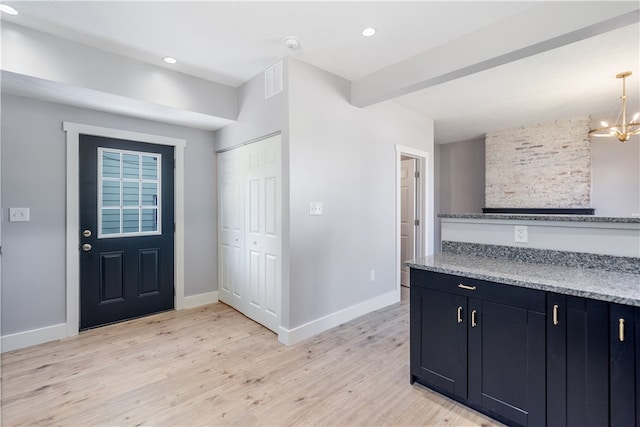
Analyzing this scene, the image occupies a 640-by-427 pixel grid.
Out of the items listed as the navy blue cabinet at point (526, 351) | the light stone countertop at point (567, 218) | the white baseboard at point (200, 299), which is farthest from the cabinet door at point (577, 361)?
the white baseboard at point (200, 299)

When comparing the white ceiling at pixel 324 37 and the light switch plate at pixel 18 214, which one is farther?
the light switch plate at pixel 18 214

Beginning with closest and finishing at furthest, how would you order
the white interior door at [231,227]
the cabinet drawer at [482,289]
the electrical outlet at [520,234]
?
the cabinet drawer at [482,289] < the electrical outlet at [520,234] < the white interior door at [231,227]

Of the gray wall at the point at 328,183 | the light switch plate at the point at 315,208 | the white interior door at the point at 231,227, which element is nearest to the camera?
the gray wall at the point at 328,183

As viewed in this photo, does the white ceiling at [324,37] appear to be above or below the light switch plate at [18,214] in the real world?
above

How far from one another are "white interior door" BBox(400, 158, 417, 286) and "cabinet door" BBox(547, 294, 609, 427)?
9.95ft

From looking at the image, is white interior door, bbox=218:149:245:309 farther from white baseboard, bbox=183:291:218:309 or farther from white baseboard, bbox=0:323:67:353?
white baseboard, bbox=0:323:67:353

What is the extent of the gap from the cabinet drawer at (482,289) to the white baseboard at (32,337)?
11.3ft

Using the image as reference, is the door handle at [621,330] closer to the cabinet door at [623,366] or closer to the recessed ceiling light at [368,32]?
the cabinet door at [623,366]

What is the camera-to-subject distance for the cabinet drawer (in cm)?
162

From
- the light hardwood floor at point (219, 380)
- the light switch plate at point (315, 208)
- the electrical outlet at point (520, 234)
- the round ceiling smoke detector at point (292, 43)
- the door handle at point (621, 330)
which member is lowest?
the light hardwood floor at point (219, 380)

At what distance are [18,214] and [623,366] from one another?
14.8ft

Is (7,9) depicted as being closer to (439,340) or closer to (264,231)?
(264,231)

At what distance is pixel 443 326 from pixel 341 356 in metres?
1.05

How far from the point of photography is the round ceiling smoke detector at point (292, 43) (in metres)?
2.50
